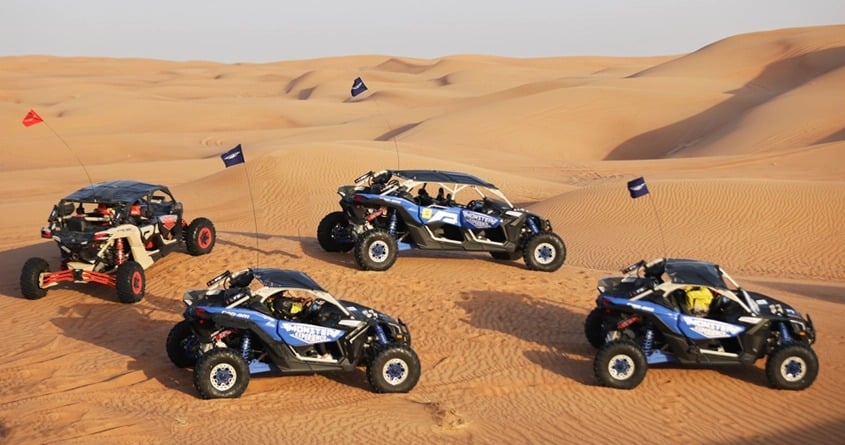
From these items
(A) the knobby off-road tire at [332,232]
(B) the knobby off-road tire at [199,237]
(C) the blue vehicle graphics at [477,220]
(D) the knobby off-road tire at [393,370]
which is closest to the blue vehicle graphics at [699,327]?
(D) the knobby off-road tire at [393,370]

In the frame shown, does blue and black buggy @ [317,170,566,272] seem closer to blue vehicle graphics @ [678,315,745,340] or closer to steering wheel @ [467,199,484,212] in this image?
steering wheel @ [467,199,484,212]

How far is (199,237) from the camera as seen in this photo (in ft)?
51.3

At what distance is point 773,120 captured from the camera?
3862 cm

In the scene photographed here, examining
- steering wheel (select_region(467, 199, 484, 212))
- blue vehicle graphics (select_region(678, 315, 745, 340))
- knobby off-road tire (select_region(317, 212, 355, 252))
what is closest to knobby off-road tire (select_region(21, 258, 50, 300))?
knobby off-road tire (select_region(317, 212, 355, 252))

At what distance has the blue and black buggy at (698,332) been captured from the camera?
1038 cm

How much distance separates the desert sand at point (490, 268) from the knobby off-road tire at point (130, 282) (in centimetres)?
17

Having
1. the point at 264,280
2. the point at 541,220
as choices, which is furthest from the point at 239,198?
the point at 264,280

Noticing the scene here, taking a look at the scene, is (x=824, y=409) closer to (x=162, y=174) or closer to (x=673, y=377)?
(x=673, y=377)

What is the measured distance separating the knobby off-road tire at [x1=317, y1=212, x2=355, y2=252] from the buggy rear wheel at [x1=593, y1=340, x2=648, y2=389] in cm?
648

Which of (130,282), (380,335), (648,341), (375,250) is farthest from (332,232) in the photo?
(648,341)

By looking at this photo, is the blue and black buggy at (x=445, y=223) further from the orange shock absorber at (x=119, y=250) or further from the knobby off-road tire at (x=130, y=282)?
the orange shock absorber at (x=119, y=250)

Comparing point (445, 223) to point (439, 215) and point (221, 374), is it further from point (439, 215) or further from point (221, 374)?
point (221, 374)

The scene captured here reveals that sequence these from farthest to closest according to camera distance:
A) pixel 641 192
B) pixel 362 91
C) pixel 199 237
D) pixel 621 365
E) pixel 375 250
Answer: pixel 362 91 < pixel 199 237 < pixel 375 250 < pixel 641 192 < pixel 621 365

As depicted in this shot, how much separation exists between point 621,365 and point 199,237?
8.05 m
